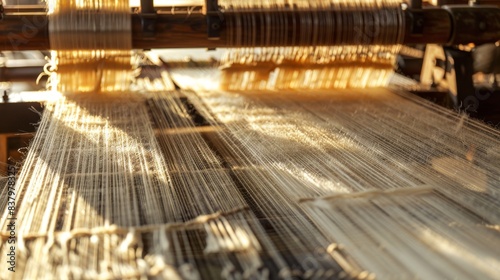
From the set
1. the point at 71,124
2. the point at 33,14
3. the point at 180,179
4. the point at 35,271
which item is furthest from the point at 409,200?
the point at 33,14

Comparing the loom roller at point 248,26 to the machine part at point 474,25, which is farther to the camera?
the machine part at point 474,25

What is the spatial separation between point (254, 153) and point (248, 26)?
62 centimetres

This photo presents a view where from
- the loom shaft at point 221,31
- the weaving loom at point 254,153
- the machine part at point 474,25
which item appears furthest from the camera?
the machine part at point 474,25

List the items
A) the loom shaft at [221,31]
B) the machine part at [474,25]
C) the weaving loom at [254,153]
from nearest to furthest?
the weaving loom at [254,153], the loom shaft at [221,31], the machine part at [474,25]

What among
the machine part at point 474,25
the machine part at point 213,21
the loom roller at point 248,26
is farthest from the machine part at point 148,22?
the machine part at point 474,25

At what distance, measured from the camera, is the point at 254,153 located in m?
1.62

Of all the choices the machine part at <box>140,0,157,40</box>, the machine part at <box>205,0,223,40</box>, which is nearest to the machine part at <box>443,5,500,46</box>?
the machine part at <box>205,0,223,40</box>

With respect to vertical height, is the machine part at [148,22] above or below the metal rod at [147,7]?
below

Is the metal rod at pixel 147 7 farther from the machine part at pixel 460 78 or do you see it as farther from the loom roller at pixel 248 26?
the machine part at pixel 460 78

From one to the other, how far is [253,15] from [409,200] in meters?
1.00

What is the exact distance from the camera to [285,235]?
1.18 metres

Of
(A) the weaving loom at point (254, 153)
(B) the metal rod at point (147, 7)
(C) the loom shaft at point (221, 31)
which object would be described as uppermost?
(B) the metal rod at point (147, 7)

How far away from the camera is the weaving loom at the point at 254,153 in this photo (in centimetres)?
108

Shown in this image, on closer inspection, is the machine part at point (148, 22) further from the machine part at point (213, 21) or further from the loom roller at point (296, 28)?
the machine part at point (213, 21)
